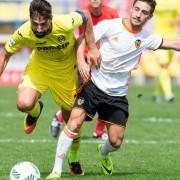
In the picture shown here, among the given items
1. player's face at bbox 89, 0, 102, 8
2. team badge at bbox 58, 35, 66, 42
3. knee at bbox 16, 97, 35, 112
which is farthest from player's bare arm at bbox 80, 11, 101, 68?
player's face at bbox 89, 0, 102, 8

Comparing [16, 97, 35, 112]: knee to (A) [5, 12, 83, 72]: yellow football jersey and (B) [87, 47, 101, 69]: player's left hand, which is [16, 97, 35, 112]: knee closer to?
(A) [5, 12, 83, 72]: yellow football jersey

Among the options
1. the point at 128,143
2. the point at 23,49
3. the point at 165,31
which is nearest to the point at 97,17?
the point at 128,143

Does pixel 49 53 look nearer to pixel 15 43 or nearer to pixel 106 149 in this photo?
pixel 15 43

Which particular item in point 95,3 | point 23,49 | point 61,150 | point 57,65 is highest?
point 95,3

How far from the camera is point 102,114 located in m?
8.80

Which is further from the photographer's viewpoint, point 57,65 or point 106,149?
point 57,65

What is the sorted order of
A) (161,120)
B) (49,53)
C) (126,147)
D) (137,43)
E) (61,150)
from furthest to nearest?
(161,120), (126,147), (49,53), (137,43), (61,150)

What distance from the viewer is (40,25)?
26.9ft

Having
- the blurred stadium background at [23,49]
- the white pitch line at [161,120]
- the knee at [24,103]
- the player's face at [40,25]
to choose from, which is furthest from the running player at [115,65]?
the blurred stadium background at [23,49]

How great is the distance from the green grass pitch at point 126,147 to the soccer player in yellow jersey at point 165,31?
3.38 ft

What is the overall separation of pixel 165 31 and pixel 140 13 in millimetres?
9492

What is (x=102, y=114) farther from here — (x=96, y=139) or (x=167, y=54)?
(x=167, y=54)

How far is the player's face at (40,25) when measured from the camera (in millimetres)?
8172

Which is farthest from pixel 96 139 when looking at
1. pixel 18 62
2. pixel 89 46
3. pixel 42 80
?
pixel 18 62
